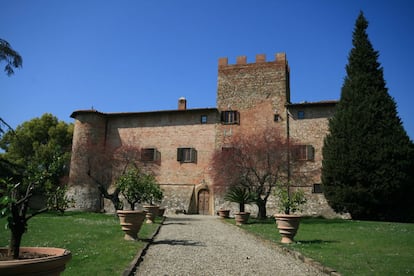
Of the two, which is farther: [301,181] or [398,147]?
[301,181]

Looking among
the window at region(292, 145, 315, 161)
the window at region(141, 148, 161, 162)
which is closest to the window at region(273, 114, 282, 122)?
the window at region(292, 145, 315, 161)

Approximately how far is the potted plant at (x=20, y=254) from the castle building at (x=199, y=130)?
22.3m

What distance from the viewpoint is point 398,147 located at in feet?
60.7

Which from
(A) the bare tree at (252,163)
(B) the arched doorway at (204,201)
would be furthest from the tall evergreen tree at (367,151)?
(B) the arched doorway at (204,201)

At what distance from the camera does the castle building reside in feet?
84.3

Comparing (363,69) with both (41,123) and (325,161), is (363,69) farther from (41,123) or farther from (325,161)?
(41,123)

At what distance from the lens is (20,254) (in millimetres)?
3891

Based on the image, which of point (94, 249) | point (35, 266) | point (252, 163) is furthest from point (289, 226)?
point (252, 163)

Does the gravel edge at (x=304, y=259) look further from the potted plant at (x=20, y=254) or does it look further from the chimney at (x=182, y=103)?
the chimney at (x=182, y=103)

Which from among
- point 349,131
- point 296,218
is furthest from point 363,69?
point 296,218

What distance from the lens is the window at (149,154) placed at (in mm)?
27656

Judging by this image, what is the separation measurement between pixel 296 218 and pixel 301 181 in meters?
15.1

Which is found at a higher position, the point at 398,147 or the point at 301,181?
the point at 398,147

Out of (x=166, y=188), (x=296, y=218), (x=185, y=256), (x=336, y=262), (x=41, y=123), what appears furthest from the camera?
(x=41, y=123)
